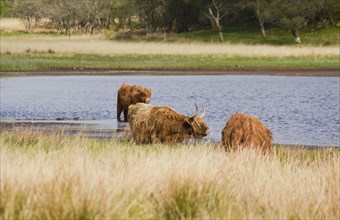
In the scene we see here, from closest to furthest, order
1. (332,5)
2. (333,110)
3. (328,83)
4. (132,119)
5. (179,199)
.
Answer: (179,199) < (132,119) < (333,110) < (328,83) < (332,5)

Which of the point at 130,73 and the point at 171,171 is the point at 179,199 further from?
the point at 130,73

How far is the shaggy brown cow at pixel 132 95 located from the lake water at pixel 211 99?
2.22ft

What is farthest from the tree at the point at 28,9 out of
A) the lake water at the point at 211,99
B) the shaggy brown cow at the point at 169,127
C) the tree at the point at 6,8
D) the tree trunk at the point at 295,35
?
the shaggy brown cow at the point at 169,127

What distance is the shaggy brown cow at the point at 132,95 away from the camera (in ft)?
68.5

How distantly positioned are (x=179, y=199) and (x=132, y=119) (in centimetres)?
813

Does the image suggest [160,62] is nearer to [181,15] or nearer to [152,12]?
[181,15]

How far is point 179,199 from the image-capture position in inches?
289

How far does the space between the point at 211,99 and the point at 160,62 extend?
19.6m

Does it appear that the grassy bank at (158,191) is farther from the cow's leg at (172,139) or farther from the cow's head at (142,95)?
the cow's head at (142,95)

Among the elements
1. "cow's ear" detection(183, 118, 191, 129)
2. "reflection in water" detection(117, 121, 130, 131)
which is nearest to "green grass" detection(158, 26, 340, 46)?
"reflection in water" detection(117, 121, 130, 131)

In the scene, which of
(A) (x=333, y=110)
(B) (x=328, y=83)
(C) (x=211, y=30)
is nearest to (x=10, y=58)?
(B) (x=328, y=83)

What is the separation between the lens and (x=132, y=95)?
69.3 ft

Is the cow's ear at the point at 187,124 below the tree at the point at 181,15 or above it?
below

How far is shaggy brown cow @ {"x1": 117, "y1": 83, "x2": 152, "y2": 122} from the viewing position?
20.9m
